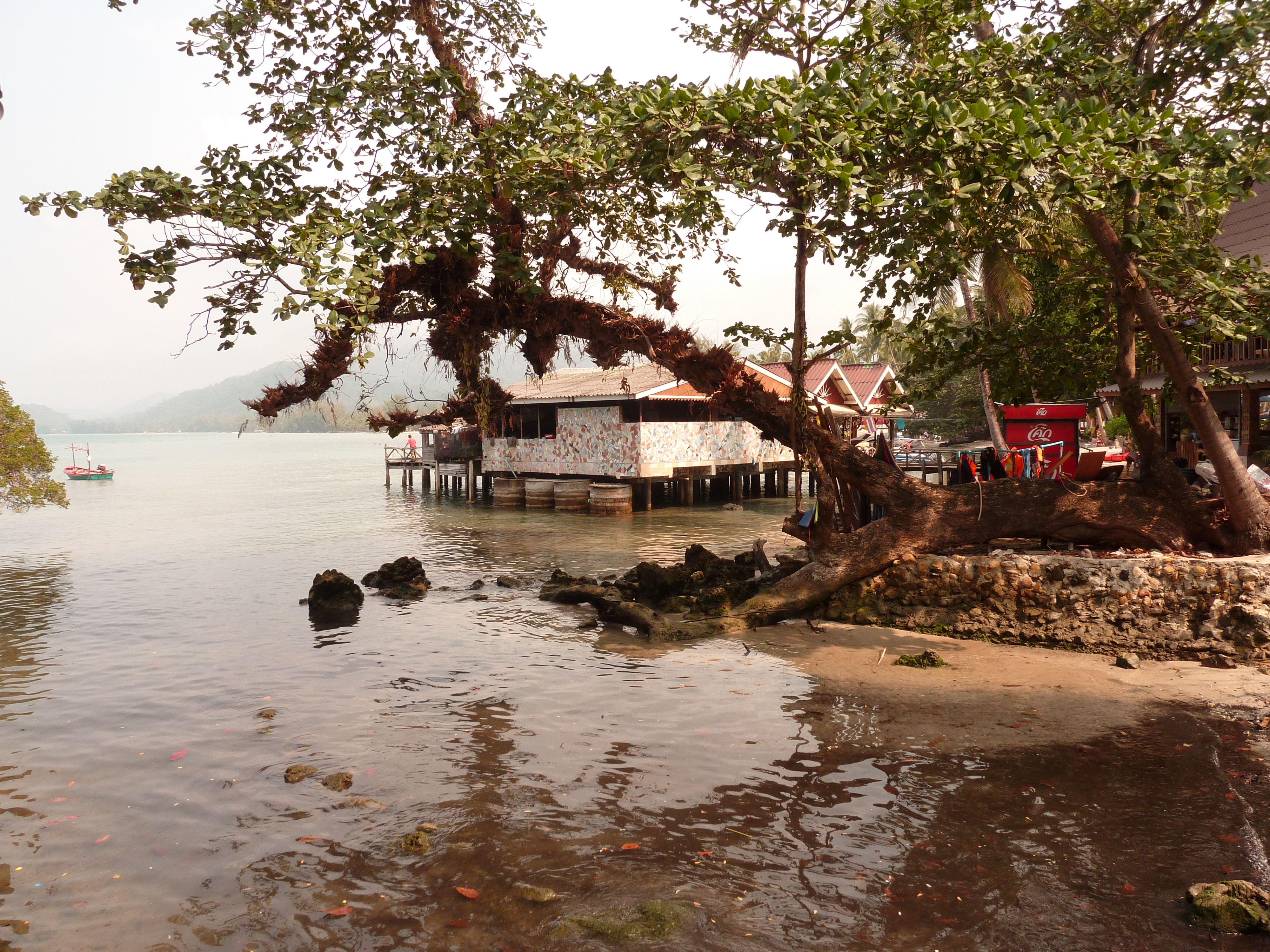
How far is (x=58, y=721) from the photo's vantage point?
816 centimetres

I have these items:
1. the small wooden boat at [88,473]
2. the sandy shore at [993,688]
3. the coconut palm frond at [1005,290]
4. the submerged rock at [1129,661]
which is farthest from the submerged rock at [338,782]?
the small wooden boat at [88,473]

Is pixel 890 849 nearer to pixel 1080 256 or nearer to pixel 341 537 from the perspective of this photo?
pixel 1080 256

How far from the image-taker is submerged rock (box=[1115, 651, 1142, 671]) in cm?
849

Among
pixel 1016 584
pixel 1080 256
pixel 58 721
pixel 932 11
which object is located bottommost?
pixel 58 721

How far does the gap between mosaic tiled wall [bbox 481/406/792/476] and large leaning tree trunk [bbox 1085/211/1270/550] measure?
17.4 metres

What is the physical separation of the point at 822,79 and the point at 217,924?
8339mm

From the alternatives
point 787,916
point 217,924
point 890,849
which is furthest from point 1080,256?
point 217,924

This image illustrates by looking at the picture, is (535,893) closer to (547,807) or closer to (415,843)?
(415,843)

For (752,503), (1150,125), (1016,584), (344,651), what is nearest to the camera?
(1150,125)

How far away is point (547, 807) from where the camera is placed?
5.79 metres

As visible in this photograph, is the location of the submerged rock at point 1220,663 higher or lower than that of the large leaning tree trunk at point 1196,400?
lower

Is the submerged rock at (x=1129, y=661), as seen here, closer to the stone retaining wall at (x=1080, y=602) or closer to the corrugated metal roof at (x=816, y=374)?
the stone retaining wall at (x=1080, y=602)

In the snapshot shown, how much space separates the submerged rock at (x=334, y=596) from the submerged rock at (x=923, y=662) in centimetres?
825

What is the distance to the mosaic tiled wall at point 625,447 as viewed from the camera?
26.9m
